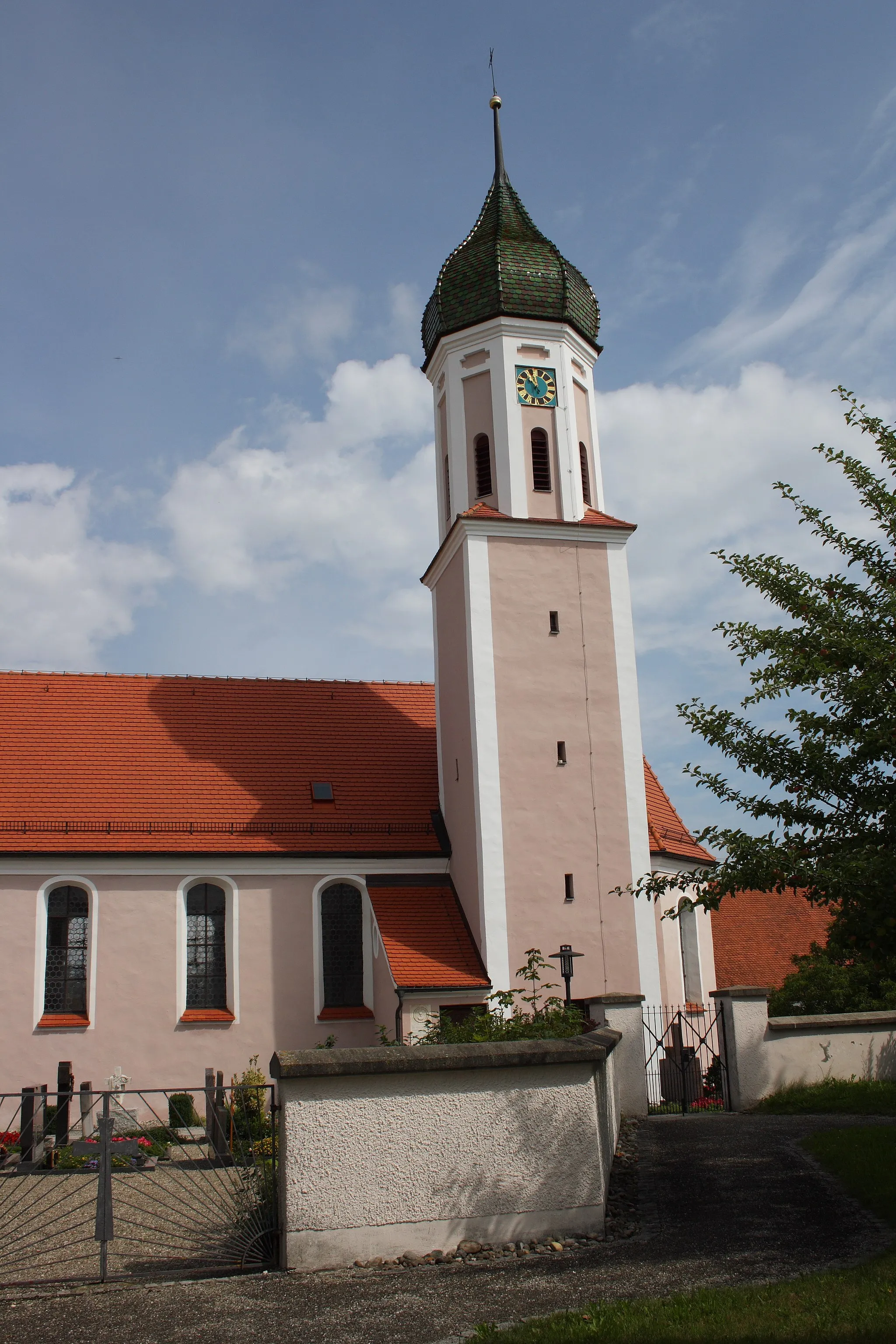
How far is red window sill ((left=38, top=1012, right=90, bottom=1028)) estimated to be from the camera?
1859 cm

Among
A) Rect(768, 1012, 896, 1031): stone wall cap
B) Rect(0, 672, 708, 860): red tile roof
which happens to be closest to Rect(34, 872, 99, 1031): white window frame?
Rect(0, 672, 708, 860): red tile roof

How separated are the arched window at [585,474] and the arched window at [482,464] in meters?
1.80

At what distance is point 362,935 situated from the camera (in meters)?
20.5

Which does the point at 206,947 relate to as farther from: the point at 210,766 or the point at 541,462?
the point at 541,462

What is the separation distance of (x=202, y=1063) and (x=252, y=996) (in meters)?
1.33

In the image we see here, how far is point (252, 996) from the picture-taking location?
768 inches

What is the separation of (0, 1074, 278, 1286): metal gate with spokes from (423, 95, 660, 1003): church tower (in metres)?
5.65

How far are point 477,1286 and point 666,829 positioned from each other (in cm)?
1632

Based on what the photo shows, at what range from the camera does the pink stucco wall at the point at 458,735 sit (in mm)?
19438

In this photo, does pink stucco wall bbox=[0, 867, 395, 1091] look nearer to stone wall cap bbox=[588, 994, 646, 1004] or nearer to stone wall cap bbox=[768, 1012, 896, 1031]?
stone wall cap bbox=[588, 994, 646, 1004]

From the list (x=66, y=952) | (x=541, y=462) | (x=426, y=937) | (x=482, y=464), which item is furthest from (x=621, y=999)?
(x=482, y=464)

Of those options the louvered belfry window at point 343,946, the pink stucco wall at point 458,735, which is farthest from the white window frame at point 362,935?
the pink stucco wall at point 458,735

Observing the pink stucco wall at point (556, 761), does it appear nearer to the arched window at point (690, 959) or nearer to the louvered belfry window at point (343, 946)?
the louvered belfry window at point (343, 946)

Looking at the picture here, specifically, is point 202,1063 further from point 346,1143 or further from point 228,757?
point 346,1143
